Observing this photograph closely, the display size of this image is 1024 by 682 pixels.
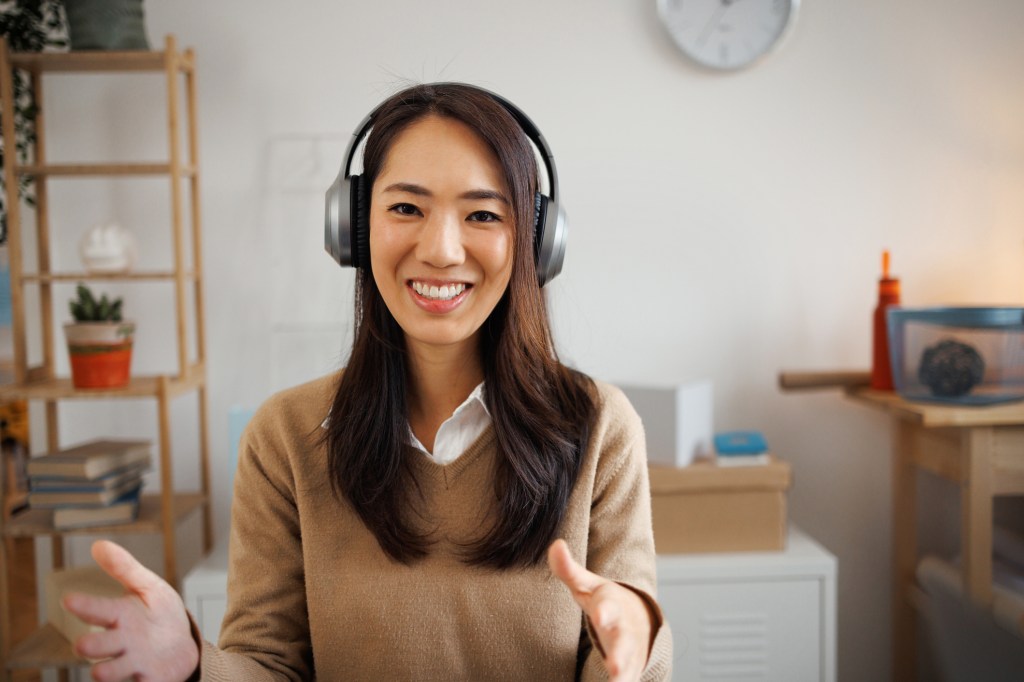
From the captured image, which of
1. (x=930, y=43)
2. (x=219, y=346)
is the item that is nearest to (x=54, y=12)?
(x=219, y=346)

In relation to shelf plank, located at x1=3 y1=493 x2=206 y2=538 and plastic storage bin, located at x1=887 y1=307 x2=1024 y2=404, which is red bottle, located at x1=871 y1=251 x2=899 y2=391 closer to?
plastic storage bin, located at x1=887 y1=307 x2=1024 y2=404

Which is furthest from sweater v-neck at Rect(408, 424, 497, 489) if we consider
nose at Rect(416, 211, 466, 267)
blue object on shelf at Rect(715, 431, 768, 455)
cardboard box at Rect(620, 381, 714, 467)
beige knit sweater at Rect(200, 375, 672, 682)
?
blue object on shelf at Rect(715, 431, 768, 455)

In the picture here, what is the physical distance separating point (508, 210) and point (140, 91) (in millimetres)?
1582

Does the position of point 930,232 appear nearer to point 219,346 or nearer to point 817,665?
point 817,665

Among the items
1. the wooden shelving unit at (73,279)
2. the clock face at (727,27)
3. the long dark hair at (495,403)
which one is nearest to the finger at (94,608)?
the long dark hair at (495,403)

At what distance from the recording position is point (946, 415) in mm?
1869

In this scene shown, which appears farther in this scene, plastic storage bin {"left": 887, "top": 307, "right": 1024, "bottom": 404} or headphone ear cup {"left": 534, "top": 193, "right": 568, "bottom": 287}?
plastic storage bin {"left": 887, "top": 307, "right": 1024, "bottom": 404}

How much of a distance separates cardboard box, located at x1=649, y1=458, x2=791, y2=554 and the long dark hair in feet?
2.52

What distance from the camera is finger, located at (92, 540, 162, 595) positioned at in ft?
2.60

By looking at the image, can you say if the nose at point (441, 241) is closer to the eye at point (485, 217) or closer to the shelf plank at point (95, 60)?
the eye at point (485, 217)

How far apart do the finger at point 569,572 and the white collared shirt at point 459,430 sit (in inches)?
15.1

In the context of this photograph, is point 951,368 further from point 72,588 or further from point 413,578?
point 72,588

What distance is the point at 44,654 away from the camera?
195cm

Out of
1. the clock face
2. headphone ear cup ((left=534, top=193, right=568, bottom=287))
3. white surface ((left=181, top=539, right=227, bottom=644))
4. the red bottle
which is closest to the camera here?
headphone ear cup ((left=534, top=193, right=568, bottom=287))
